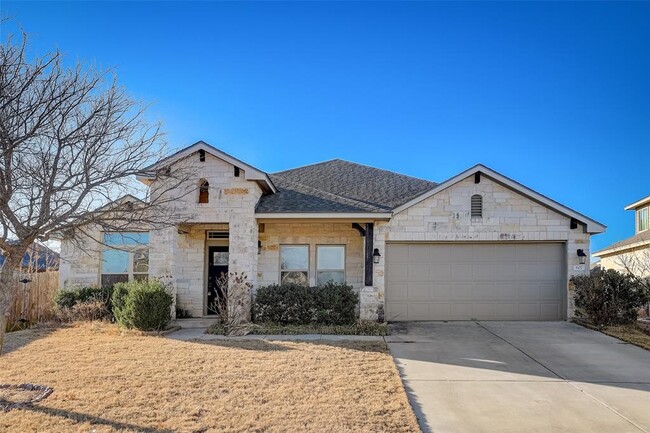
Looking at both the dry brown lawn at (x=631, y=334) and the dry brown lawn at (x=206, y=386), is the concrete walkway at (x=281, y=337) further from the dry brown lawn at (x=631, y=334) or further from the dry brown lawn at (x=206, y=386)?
the dry brown lawn at (x=631, y=334)

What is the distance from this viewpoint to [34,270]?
48.7ft

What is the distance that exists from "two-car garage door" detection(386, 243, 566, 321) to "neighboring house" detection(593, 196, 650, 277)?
20.2 ft

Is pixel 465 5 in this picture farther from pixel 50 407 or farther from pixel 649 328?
pixel 50 407

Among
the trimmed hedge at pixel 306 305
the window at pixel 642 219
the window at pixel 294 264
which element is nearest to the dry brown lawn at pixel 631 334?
the trimmed hedge at pixel 306 305

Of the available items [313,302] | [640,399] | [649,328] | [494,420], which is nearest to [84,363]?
[313,302]

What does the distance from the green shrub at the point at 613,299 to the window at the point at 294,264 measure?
7.82 metres

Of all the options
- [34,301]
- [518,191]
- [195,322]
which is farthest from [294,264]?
[34,301]

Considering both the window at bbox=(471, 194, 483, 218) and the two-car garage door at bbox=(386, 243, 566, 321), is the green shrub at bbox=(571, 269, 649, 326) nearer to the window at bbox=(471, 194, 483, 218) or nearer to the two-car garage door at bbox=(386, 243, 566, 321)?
the two-car garage door at bbox=(386, 243, 566, 321)

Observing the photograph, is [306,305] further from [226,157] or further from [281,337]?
[226,157]

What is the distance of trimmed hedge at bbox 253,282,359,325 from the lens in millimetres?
11914

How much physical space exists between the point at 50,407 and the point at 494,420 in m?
5.27

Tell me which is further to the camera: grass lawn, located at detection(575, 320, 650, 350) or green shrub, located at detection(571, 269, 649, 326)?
green shrub, located at detection(571, 269, 649, 326)

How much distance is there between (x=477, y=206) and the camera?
13.2 meters

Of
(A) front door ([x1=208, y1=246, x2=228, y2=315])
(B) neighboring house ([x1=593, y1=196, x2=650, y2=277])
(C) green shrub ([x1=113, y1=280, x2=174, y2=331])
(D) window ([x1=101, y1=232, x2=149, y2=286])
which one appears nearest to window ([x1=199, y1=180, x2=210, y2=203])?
(A) front door ([x1=208, y1=246, x2=228, y2=315])
